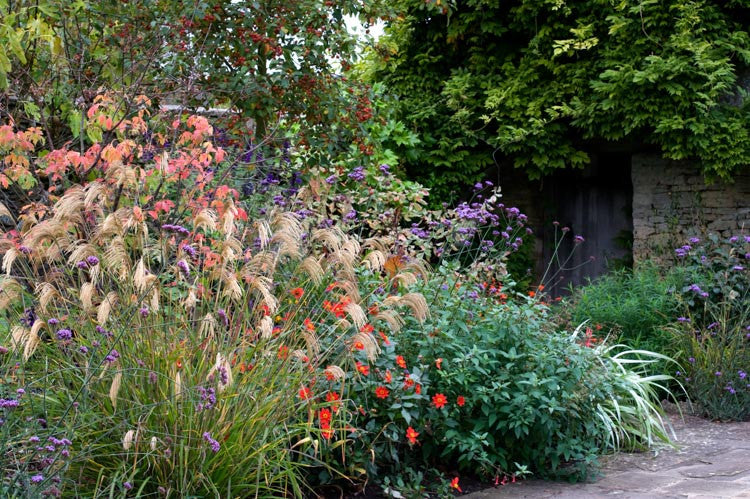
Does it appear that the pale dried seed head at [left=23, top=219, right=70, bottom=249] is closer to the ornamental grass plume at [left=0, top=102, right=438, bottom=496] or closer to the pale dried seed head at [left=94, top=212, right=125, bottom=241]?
the ornamental grass plume at [left=0, top=102, right=438, bottom=496]

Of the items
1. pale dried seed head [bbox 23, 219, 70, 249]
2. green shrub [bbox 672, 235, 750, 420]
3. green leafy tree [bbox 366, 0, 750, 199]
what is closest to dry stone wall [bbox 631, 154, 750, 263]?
green leafy tree [bbox 366, 0, 750, 199]

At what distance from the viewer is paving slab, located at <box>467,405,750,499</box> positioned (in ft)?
13.2

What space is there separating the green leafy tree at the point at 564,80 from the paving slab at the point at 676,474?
372 cm

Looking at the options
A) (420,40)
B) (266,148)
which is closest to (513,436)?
(266,148)

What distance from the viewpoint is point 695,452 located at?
16.6 feet

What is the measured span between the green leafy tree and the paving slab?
3719mm

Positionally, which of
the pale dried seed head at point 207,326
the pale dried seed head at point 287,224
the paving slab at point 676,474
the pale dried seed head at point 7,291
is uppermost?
the pale dried seed head at point 287,224

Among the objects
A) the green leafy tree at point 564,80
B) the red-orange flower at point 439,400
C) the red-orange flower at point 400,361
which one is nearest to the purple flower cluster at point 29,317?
the red-orange flower at point 400,361

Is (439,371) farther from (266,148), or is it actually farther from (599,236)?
(599,236)

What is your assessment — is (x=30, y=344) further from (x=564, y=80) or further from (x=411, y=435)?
(x=564, y=80)

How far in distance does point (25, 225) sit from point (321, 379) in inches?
59.9

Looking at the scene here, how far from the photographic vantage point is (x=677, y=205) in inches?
346

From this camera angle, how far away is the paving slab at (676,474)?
4031mm

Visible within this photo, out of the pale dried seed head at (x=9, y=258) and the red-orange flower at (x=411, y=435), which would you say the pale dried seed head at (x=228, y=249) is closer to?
the pale dried seed head at (x=9, y=258)
